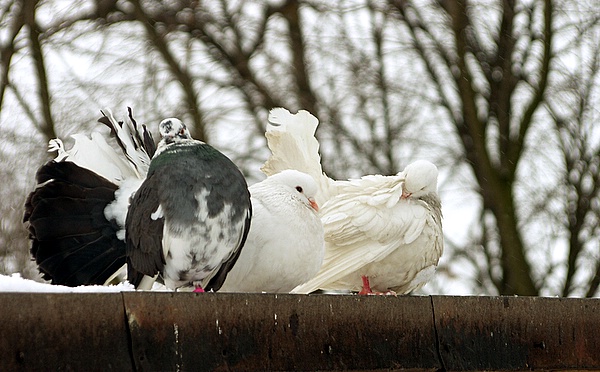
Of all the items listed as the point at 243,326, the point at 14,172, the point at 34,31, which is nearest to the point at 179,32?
the point at 34,31

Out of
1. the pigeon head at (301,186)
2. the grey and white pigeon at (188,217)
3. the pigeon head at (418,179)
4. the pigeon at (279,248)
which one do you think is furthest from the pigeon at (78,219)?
the pigeon head at (418,179)

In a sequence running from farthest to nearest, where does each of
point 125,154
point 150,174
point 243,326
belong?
point 125,154
point 150,174
point 243,326

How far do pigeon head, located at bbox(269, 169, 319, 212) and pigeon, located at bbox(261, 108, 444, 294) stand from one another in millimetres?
618

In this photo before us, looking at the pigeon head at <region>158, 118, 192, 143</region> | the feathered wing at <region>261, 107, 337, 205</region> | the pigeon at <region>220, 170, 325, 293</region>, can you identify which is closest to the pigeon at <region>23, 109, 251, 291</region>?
the pigeon head at <region>158, 118, 192, 143</region>

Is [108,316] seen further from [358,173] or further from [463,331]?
[358,173]

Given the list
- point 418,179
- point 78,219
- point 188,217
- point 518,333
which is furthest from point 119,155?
point 518,333

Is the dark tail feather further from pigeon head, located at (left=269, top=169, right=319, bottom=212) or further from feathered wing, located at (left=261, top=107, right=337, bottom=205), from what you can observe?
feathered wing, located at (left=261, top=107, right=337, bottom=205)

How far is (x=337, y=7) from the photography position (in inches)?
491

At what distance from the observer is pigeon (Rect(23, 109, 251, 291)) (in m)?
→ 4.23

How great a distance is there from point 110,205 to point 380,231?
1348mm

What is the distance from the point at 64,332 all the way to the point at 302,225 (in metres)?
1.71

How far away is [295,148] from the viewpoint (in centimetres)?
590

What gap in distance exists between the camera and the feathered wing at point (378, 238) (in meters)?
5.52

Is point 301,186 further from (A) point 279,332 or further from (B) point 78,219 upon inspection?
(A) point 279,332
